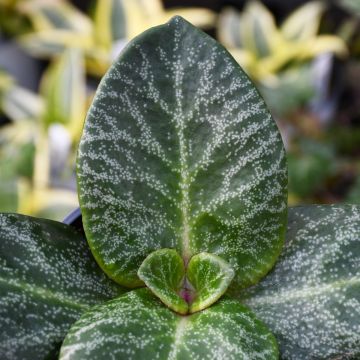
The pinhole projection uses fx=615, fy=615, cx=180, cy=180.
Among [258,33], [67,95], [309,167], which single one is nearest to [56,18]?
[67,95]

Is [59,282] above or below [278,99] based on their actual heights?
above

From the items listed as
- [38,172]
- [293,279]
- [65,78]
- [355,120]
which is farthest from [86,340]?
[355,120]

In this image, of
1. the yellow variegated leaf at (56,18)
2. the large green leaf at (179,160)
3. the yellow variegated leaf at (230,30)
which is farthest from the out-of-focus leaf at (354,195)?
the large green leaf at (179,160)

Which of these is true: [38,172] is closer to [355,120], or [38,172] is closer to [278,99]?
[278,99]

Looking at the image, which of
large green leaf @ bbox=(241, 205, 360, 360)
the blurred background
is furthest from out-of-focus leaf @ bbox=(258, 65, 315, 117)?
large green leaf @ bbox=(241, 205, 360, 360)

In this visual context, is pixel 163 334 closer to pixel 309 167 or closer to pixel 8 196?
pixel 8 196

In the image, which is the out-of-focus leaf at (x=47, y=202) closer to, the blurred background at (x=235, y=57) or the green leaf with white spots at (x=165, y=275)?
the blurred background at (x=235, y=57)
